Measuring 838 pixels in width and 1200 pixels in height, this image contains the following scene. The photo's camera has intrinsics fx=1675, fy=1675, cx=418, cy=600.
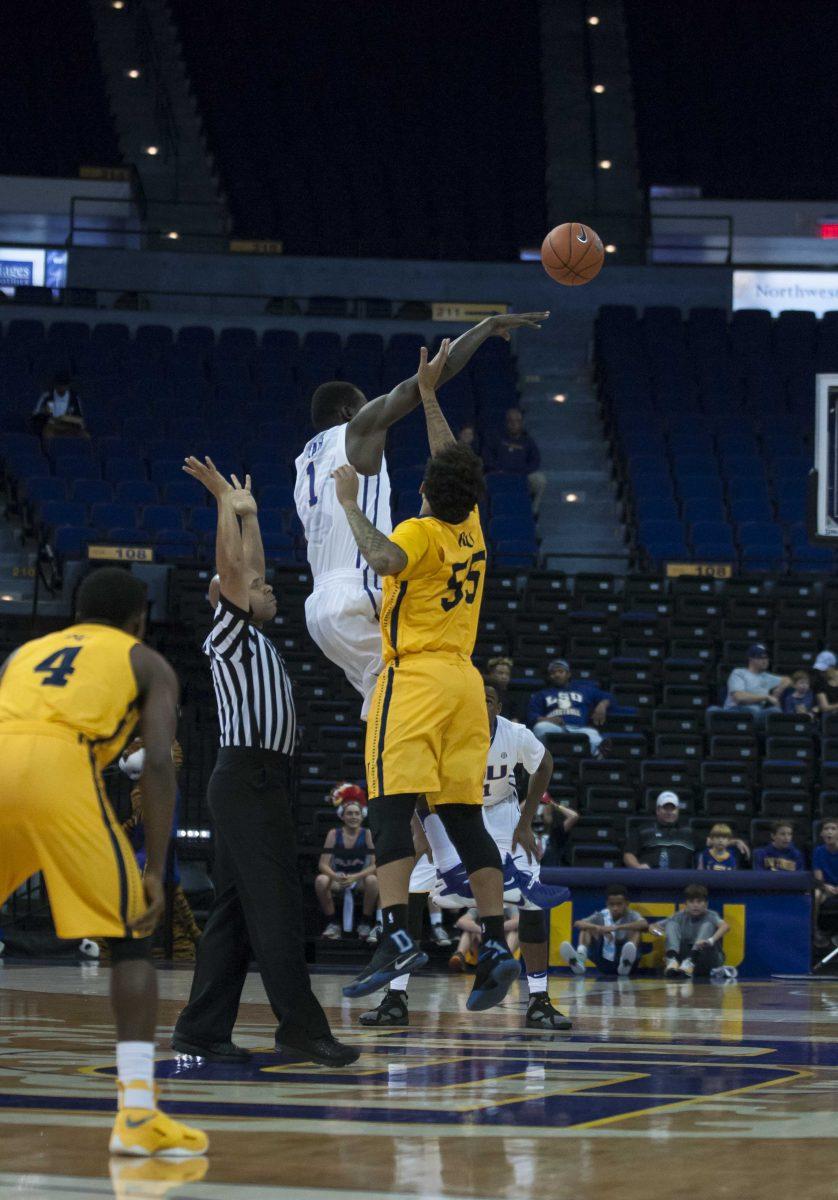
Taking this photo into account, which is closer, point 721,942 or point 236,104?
point 721,942

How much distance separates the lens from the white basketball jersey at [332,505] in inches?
286

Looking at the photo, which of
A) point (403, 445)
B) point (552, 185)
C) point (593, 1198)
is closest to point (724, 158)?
point (552, 185)

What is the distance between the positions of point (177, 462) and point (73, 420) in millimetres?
1376

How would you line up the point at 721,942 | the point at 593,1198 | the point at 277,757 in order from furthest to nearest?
the point at 721,942
the point at 277,757
the point at 593,1198

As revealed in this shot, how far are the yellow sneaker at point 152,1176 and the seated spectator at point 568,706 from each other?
12.4 m

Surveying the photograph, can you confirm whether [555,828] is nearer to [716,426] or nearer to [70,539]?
[70,539]

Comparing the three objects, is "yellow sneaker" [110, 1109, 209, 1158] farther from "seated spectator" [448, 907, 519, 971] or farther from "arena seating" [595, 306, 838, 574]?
"arena seating" [595, 306, 838, 574]

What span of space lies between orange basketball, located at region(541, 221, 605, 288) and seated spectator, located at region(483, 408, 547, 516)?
40.4ft

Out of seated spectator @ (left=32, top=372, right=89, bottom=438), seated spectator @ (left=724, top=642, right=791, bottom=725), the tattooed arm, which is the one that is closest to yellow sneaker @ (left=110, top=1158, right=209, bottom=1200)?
the tattooed arm

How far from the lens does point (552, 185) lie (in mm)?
29500

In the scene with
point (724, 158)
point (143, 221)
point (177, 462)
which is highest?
point (724, 158)

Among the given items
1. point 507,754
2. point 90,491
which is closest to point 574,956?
point 507,754

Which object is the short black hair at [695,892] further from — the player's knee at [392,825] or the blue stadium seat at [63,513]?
the blue stadium seat at [63,513]

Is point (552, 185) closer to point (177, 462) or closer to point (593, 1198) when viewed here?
point (177, 462)
